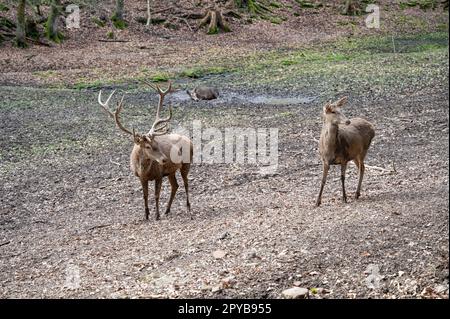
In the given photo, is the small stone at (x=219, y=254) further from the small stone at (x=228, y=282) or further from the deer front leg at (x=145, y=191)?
the deer front leg at (x=145, y=191)

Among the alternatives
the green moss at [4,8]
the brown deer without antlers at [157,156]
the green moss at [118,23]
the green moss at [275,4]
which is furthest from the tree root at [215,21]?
the brown deer without antlers at [157,156]

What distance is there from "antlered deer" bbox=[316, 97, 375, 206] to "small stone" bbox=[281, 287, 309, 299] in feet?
10.4

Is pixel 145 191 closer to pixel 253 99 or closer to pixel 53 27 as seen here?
pixel 253 99

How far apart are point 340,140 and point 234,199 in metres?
2.19

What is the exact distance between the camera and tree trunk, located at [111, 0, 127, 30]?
94.6 feet

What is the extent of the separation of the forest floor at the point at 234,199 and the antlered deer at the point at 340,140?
553 millimetres

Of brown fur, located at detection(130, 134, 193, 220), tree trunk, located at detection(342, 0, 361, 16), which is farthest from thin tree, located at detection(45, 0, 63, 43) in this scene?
brown fur, located at detection(130, 134, 193, 220)

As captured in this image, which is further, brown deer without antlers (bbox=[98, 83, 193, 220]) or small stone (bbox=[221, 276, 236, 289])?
brown deer without antlers (bbox=[98, 83, 193, 220])

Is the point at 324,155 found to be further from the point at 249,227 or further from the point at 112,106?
the point at 112,106

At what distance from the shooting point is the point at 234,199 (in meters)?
10.4

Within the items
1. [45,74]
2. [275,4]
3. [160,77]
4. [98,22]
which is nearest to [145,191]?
[160,77]

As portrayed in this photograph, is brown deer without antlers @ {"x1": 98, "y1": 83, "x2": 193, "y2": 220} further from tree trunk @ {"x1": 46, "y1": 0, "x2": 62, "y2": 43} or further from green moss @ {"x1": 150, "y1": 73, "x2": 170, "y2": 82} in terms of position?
tree trunk @ {"x1": 46, "y1": 0, "x2": 62, "y2": 43}

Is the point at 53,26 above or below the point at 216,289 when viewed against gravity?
below

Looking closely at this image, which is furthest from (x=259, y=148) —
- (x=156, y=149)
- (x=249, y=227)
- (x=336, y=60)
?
(x=336, y=60)
